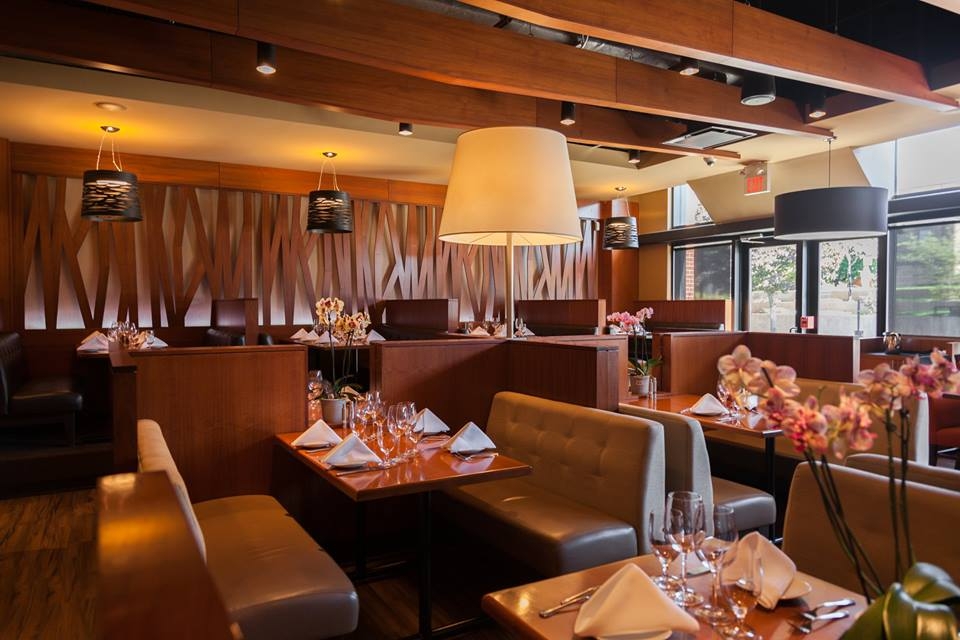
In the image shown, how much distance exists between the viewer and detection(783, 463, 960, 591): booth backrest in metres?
1.56

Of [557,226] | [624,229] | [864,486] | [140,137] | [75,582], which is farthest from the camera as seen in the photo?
[624,229]

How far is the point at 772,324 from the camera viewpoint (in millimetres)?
8406

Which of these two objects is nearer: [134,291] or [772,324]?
[134,291]

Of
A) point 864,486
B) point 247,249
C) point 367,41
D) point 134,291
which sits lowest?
point 864,486

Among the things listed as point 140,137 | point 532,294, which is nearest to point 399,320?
point 532,294

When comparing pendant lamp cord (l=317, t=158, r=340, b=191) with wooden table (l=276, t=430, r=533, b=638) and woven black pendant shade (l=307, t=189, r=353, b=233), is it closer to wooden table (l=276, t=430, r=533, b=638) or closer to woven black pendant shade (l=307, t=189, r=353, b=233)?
woven black pendant shade (l=307, t=189, r=353, b=233)

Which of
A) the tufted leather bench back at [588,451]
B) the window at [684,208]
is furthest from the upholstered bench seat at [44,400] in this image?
the window at [684,208]

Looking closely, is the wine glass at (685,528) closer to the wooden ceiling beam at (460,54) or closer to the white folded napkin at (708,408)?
the white folded napkin at (708,408)

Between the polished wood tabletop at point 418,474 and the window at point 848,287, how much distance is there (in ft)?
19.6

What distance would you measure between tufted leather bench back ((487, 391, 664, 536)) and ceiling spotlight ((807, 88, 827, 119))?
4.16m

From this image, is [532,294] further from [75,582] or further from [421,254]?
[75,582]

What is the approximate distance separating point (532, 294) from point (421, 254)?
1946 millimetres

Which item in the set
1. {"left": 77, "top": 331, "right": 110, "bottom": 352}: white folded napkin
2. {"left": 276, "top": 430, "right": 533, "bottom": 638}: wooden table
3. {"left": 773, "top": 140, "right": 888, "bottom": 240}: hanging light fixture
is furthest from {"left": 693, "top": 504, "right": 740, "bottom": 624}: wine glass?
{"left": 77, "top": 331, "right": 110, "bottom": 352}: white folded napkin

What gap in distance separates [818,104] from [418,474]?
516cm
